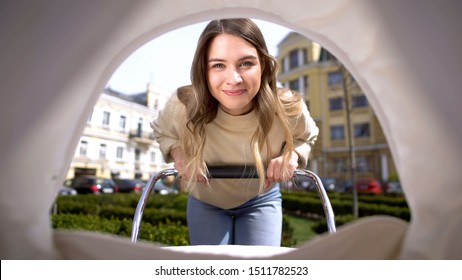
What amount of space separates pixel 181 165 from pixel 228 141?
29 cm

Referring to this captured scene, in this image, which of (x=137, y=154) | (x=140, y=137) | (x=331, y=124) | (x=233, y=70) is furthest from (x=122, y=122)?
(x=233, y=70)

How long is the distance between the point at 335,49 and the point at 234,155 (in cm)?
91

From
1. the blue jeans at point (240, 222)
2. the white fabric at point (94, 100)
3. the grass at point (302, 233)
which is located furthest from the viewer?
the grass at point (302, 233)

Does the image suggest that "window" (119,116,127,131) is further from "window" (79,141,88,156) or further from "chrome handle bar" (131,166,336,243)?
"chrome handle bar" (131,166,336,243)

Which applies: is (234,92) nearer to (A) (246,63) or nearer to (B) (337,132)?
(A) (246,63)

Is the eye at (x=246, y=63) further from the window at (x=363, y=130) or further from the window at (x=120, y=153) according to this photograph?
the window at (x=120, y=153)

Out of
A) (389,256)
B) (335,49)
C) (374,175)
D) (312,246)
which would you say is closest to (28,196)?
(312,246)

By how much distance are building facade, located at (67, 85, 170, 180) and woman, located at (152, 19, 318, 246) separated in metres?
20.3

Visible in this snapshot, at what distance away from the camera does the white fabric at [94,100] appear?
0.69 metres

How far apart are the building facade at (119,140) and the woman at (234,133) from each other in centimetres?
2030

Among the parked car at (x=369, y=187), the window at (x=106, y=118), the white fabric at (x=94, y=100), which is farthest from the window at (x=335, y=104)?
the white fabric at (x=94, y=100)

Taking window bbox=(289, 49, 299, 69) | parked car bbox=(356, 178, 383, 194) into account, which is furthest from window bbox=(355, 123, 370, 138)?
parked car bbox=(356, 178, 383, 194)

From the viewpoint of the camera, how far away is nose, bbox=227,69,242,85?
1.58m

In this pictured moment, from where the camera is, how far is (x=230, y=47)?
165cm
